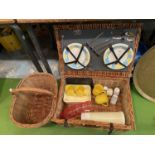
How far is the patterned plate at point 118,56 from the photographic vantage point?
105 centimetres

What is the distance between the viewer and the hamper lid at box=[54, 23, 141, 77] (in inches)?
39.1

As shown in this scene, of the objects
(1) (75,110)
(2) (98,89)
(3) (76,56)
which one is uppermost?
(3) (76,56)

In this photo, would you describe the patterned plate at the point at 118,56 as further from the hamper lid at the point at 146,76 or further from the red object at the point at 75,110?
the red object at the point at 75,110

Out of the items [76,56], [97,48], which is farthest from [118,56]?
[76,56]

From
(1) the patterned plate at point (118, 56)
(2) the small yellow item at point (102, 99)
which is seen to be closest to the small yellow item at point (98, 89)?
(2) the small yellow item at point (102, 99)

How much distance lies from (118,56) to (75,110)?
0.41 meters

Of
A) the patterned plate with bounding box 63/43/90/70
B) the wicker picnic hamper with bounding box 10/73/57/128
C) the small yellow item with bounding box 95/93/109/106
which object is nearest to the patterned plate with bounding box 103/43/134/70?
the patterned plate with bounding box 63/43/90/70

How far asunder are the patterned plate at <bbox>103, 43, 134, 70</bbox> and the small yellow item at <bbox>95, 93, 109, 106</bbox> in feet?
0.68

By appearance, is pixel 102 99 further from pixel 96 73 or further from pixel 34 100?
pixel 34 100

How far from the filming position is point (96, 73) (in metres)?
1.19

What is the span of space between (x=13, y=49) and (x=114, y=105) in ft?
3.09

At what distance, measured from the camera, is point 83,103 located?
1223 millimetres

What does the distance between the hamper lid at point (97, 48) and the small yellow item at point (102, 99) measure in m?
0.14
